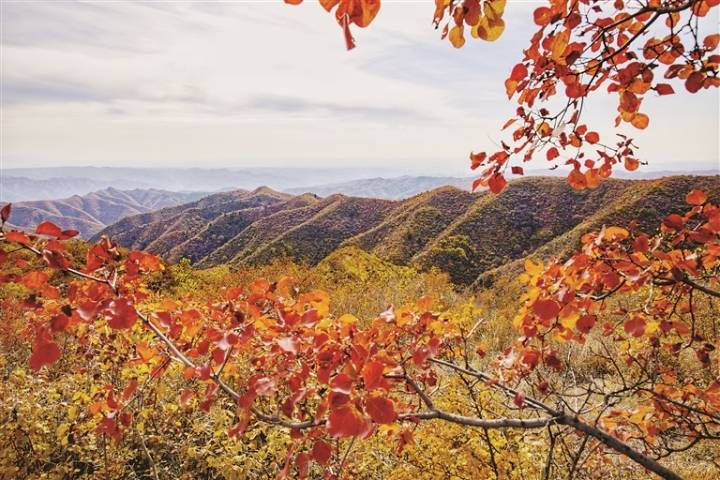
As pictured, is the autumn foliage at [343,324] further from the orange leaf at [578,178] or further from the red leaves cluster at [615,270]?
the orange leaf at [578,178]

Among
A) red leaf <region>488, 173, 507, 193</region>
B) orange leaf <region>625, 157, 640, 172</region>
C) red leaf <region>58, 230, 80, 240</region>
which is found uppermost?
orange leaf <region>625, 157, 640, 172</region>

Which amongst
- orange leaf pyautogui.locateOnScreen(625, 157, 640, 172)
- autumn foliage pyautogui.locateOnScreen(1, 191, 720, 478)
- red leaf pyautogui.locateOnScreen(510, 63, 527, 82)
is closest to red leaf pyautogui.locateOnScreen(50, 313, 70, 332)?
autumn foliage pyautogui.locateOnScreen(1, 191, 720, 478)

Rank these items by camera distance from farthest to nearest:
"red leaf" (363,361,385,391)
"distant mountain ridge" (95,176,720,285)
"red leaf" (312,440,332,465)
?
1. "distant mountain ridge" (95,176,720,285)
2. "red leaf" (312,440,332,465)
3. "red leaf" (363,361,385,391)

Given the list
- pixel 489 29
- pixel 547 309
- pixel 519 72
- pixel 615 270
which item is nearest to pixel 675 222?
pixel 615 270

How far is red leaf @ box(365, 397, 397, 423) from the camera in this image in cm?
148

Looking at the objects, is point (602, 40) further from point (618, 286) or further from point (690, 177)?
point (690, 177)

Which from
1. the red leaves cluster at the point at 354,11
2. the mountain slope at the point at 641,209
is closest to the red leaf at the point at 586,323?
the red leaves cluster at the point at 354,11

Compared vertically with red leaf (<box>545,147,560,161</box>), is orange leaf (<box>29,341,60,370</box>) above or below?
below

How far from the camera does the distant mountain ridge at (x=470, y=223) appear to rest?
125 ft

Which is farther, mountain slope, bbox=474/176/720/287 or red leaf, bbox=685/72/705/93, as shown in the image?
mountain slope, bbox=474/176/720/287

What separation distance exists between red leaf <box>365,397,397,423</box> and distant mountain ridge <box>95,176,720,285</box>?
33798 millimetres

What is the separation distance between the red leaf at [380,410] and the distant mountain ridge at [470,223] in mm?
33798

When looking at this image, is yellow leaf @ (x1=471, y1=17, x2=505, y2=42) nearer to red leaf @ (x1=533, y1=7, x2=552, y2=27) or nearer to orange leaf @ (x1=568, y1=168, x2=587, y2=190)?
red leaf @ (x1=533, y1=7, x2=552, y2=27)

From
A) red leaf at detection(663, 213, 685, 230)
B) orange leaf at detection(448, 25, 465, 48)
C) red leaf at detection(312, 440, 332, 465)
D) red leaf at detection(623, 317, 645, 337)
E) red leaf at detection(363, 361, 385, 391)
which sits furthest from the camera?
red leaf at detection(663, 213, 685, 230)
